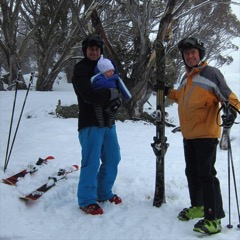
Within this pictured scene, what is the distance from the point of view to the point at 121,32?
16.0m

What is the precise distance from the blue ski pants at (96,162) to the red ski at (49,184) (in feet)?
1.91

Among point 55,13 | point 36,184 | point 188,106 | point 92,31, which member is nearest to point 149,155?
point 36,184

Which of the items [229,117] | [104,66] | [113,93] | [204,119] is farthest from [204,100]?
[104,66]

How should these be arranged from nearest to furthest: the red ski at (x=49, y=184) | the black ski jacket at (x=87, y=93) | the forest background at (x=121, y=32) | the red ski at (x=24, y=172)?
the black ski jacket at (x=87, y=93) < the red ski at (x=49, y=184) < the red ski at (x=24, y=172) < the forest background at (x=121, y=32)

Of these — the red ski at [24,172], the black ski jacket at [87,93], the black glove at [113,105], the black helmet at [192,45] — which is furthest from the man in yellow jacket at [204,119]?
the red ski at [24,172]

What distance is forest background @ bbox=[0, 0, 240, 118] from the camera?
31.5 feet

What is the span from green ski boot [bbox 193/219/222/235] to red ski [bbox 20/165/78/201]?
6.15 feet

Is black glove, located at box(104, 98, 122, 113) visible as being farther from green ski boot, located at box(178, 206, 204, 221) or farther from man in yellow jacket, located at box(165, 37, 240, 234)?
green ski boot, located at box(178, 206, 204, 221)

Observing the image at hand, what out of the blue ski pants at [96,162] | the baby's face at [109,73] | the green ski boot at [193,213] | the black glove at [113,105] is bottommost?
the green ski boot at [193,213]

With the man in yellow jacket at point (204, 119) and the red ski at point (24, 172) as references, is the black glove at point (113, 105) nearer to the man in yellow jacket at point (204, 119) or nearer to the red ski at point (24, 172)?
the man in yellow jacket at point (204, 119)

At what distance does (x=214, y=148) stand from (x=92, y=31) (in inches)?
265

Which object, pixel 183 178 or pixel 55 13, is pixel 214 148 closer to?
pixel 183 178

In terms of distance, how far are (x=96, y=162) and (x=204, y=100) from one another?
134 centimetres

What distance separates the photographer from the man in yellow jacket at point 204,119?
10.5 feet
